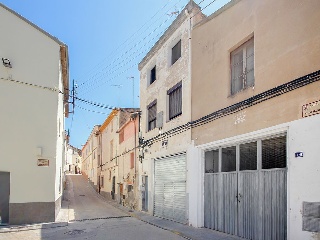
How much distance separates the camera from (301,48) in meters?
6.65

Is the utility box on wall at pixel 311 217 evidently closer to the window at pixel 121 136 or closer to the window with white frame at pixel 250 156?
the window with white frame at pixel 250 156

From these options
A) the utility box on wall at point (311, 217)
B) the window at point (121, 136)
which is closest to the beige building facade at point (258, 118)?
the utility box on wall at point (311, 217)

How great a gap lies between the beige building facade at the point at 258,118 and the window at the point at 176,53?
196cm

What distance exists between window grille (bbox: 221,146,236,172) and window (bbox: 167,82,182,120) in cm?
350

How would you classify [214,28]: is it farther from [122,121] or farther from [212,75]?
[122,121]

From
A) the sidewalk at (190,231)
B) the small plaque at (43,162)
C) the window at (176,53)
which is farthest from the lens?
the window at (176,53)

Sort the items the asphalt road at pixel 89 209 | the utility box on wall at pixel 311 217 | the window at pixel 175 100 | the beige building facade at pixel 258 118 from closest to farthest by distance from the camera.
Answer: the utility box on wall at pixel 311 217 < the beige building facade at pixel 258 118 < the window at pixel 175 100 < the asphalt road at pixel 89 209

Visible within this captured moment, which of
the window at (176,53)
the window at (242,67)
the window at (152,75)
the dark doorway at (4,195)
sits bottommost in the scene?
the dark doorway at (4,195)

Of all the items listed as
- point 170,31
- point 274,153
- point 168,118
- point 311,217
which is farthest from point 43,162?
point 311,217

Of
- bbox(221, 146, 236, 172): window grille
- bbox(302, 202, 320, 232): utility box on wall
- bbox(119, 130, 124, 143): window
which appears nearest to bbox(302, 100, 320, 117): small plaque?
bbox(302, 202, 320, 232): utility box on wall

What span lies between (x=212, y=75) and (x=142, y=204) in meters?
8.91

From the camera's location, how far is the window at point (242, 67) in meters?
8.70

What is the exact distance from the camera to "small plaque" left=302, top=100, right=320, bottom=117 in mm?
6156

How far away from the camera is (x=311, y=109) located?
6301 millimetres
